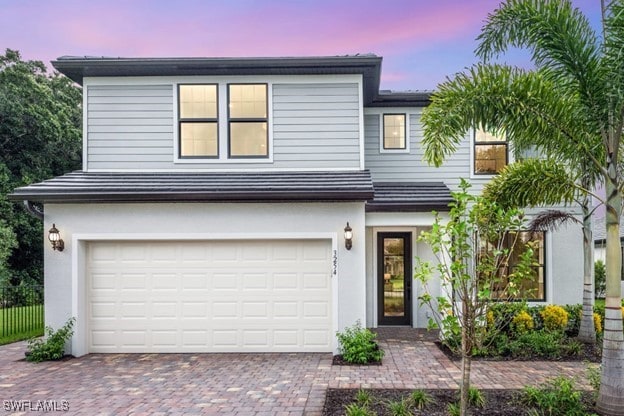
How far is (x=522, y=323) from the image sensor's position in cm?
885

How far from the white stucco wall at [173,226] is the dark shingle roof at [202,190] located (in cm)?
25

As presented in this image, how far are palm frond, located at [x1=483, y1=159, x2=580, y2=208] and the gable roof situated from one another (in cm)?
380

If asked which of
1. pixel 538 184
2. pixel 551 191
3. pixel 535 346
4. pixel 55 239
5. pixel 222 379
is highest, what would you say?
pixel 538 184

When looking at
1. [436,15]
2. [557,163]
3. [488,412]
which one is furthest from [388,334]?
[436,15]

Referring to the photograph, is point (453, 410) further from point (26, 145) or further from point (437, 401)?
point (26, 145)

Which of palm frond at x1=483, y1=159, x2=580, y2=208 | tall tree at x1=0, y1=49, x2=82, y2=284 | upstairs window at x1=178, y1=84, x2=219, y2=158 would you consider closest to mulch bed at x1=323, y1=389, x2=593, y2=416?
palm frond at x1=483, y1=159, x2=580, y2=208

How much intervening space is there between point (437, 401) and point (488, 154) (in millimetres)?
7551

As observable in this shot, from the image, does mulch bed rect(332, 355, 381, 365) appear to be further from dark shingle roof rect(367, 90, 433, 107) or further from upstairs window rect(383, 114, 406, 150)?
dark shingle roof rect(367, 90, 433, 107)

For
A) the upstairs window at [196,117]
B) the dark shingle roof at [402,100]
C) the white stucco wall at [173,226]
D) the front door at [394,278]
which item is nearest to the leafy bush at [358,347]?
the white stucco wall at [173,226]

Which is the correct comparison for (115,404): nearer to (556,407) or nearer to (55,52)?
(556,407)

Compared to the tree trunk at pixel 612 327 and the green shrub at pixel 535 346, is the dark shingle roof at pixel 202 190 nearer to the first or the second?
the tree trunk at pixel 612 327

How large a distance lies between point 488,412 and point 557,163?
12.6 feet

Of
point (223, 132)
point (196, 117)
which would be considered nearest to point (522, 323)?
point (223, 132)

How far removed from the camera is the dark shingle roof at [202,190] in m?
8.08
